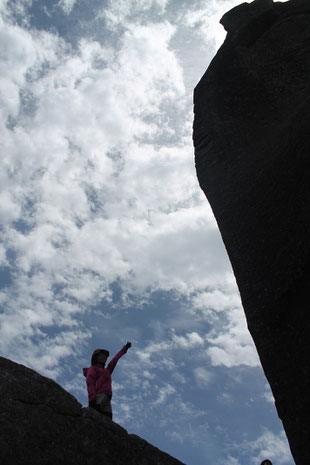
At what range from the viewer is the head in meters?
4.71

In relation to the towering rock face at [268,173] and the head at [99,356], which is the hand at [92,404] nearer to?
the head at [99,356]

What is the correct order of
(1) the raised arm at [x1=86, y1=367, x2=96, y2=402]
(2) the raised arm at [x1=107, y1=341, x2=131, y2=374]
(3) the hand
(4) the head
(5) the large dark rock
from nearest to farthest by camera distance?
(5) the large dark rock
(3) the hand
(1) the raised arm at [x1=86, y1=367, x2=96, y2=402]
(4) the head
(2) the raised arm at [x1=107, y1=341, x2=131, y2=374]

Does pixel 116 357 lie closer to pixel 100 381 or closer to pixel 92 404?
pixel 100 381

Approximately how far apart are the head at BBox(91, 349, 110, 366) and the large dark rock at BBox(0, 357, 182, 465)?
1288 mm

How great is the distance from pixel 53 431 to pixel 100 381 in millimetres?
1322

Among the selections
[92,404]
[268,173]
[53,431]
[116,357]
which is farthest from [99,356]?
[268,173]

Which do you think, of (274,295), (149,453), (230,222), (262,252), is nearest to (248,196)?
(230,222)

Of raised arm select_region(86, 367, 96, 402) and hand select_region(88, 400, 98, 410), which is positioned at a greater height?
raised arm select_region(86, 367, 96, 402)

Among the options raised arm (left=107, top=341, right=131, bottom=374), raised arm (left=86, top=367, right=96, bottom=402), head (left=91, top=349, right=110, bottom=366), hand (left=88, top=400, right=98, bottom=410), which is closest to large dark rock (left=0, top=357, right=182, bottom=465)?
hand (left=88, top=400, right=98, bottom=410)

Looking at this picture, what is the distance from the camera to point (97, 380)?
4434 millimetres

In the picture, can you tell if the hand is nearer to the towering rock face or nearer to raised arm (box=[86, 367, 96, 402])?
raised arm (box=[86, 367, 96, 402])

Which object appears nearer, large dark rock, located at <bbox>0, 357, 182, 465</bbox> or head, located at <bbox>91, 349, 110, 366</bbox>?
large dark rock, located at <bbox>0, 357, 182, 465</bbox>

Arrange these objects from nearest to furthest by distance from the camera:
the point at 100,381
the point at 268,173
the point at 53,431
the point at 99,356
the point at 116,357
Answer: the point at 53,431 → the point at 268,173 → the point at 100,381 → the point at 99,356 → the point at 116,357

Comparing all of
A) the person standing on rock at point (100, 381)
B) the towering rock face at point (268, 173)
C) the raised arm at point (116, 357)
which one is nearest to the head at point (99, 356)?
the person standing on rock at point (100, 381)
